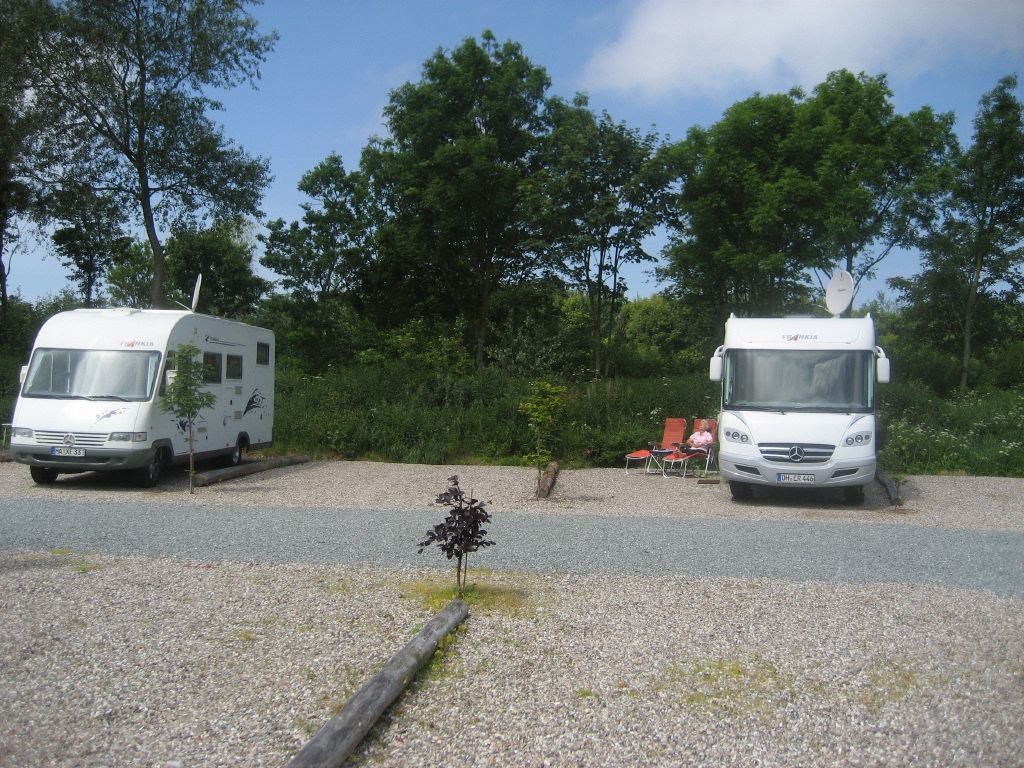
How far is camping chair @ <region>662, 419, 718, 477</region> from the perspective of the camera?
1647 cm

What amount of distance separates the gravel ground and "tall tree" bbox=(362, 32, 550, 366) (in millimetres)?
20577

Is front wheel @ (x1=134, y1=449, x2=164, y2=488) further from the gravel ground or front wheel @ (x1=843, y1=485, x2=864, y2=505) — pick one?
front wheel @ (x1=843, y1=485, x2=864, y2=505)

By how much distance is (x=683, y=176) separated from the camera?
85.5ft

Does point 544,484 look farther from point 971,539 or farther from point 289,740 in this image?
point 289,740

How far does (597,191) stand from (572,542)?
58.2 ft

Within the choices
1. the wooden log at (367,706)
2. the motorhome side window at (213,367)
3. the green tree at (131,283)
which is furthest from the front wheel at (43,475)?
the green tree at (131,283)

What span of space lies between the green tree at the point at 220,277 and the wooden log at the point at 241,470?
26563 mm

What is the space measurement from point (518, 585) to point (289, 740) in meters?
3.30

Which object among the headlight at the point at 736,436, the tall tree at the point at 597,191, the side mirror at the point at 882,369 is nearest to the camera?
the side mirror at the point at 882,369

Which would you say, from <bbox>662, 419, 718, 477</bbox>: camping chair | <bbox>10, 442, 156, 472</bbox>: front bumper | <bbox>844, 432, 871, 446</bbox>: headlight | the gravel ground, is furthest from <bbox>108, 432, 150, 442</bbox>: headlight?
<bbox>844, 432, 871, 446</bbox>: headlight

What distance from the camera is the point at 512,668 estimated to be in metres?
5.09

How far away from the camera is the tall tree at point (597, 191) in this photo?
A: 24.8 m

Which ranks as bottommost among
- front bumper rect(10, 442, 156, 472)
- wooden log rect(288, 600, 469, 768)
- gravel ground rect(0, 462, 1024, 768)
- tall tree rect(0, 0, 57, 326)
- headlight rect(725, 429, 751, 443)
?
gravel ground rect(0, 462, 1024, 768)

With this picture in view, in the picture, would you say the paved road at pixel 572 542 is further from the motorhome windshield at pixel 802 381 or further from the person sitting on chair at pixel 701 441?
the person sitting on chair at pixel 701 441
